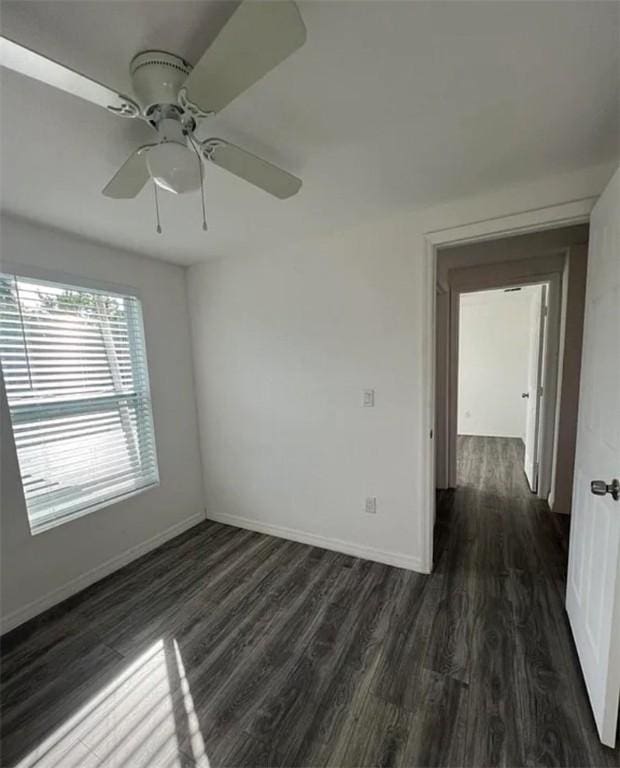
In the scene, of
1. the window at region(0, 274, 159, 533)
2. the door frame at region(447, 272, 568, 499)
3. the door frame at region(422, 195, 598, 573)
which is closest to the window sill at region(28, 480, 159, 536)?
the window at region(0, 274, 159, 533)

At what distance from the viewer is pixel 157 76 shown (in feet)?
3.12

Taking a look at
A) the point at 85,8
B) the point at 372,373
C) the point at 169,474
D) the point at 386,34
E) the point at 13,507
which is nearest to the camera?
the point at 85,8

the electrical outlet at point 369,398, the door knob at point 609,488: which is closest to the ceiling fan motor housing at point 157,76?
the electrical outlet at point 369,398

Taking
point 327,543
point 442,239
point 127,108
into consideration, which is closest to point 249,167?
point 127,108

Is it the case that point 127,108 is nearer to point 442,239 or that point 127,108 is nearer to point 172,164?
point 172,164

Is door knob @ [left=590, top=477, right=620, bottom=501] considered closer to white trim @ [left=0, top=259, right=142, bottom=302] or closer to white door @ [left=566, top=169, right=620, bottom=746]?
white door @ [left=566, top=169, right=620, bottom=746]

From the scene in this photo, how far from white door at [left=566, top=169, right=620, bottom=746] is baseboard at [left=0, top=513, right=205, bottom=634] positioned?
8.84 feet

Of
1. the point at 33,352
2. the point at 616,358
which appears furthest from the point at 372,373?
the point at 33,352

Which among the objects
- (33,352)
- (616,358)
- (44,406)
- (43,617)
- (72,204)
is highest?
(72,204)

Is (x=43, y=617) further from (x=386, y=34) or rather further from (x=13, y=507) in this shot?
(x=386, y=34)

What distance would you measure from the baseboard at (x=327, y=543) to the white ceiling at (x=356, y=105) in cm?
225

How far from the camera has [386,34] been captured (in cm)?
91

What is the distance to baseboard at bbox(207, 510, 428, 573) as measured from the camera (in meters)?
2.27

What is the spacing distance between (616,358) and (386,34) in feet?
4.18
